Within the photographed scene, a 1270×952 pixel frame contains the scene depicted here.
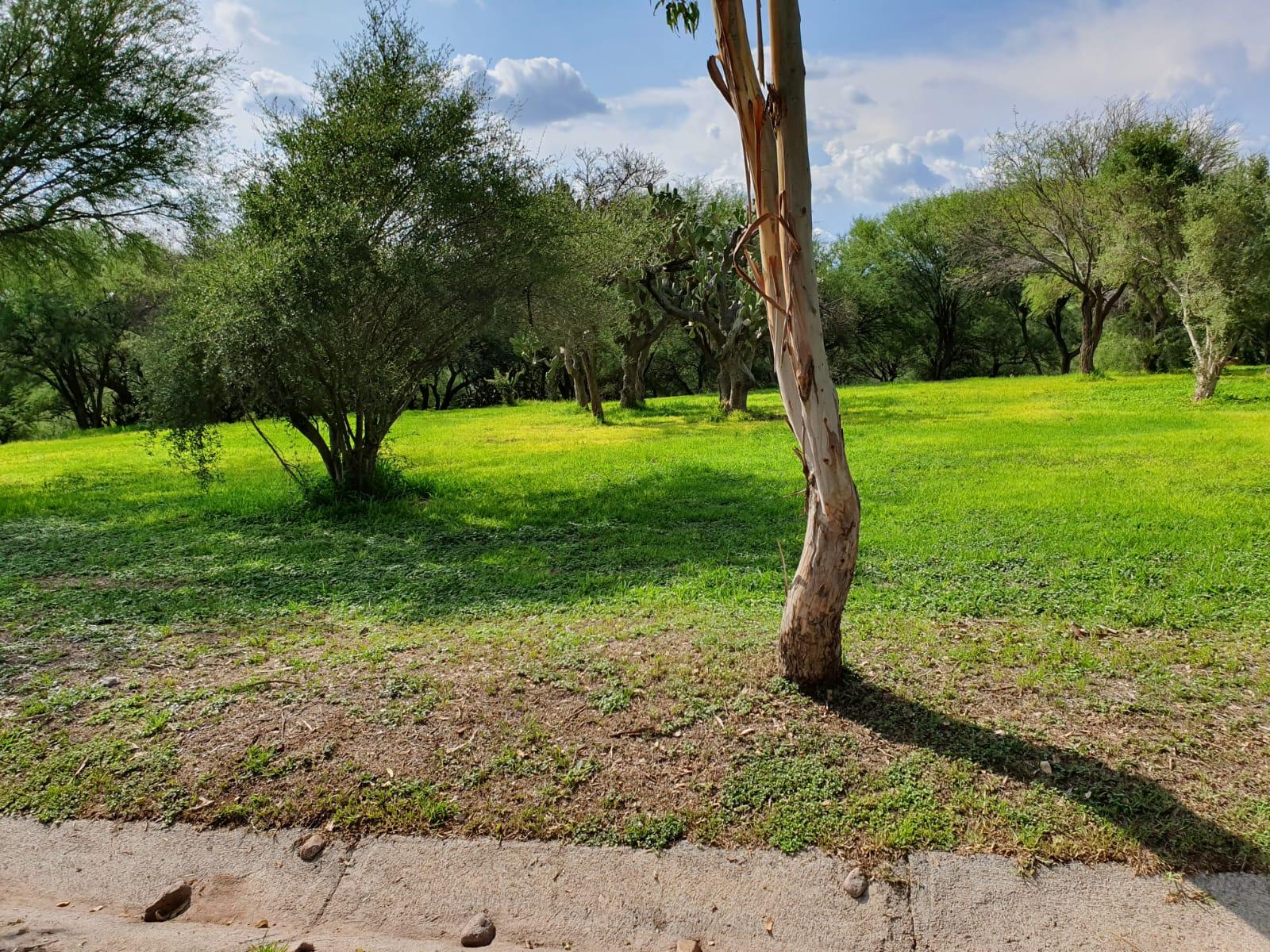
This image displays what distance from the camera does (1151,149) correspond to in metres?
22.8

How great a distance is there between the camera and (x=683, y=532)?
8.13 metres

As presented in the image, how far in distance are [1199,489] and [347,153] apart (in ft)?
34.6

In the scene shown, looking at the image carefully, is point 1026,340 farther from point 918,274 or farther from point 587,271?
point 587,271

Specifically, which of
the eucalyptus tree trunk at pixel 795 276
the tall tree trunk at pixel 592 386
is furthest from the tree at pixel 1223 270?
the eucalyptus tree trunk at pixel 795 276

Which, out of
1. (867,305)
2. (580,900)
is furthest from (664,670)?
(867,305)

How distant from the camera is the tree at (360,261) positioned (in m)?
8.34

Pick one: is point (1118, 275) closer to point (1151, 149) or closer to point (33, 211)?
point (1151, 149)

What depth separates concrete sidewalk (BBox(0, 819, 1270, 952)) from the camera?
260cm

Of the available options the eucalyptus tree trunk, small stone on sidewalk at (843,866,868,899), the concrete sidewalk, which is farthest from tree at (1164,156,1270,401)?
small stone on sidewalk at (843,866,868,899)

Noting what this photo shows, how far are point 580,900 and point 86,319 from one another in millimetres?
32603

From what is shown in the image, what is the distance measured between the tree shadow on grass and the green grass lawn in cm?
1

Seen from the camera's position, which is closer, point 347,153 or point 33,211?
point 347,153

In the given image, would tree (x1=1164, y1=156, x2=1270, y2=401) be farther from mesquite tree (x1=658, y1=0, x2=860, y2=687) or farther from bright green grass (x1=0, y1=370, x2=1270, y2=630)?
mesquite tree (x1=658, y1=0, x2=860, y2=687)

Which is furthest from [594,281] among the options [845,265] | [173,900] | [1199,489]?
[845,265]
